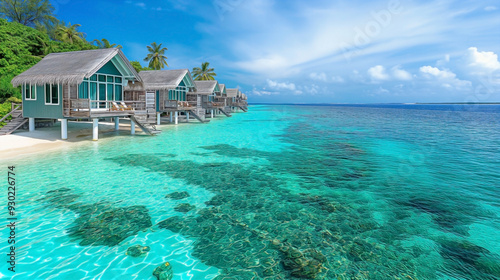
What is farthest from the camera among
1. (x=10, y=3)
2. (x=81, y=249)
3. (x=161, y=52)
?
(x=161, y=52)

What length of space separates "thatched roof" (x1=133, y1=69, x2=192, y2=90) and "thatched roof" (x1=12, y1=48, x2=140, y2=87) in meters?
8.42

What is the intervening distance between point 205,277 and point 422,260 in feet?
14.1

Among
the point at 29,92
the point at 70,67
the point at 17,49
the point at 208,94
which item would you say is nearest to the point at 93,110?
the point at 70,67

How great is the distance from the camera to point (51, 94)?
17.0 m

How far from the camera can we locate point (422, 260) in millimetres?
5578

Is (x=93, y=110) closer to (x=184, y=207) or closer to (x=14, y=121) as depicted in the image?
(x=14, y=121)

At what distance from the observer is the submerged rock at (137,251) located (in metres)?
5.50

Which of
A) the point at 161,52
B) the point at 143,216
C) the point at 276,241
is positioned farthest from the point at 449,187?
the point at 161,52

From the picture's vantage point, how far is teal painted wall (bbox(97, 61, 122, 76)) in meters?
18.9

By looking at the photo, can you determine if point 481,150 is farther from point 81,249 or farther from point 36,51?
point 36,51

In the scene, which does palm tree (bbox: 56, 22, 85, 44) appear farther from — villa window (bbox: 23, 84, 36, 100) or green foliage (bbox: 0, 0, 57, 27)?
villa window (bbox: 23, 84, 36, 100)

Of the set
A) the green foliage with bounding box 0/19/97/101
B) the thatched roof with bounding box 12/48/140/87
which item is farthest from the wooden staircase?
the green foliage with bounding box 0/19/97/101

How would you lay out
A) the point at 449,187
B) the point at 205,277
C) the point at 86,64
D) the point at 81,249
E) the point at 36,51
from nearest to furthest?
the point at 205,277 → the point at 81,249 → the point at 449,187 → the point at 86,64 → the point at 36,51

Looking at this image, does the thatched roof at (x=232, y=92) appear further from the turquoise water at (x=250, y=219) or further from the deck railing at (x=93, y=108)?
the turquoise water at (x=250, y=219)
